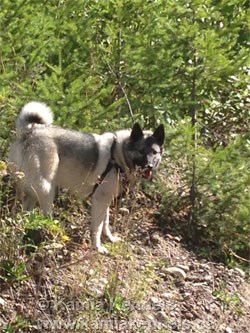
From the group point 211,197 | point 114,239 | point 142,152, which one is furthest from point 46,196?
point 211,197

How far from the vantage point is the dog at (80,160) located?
273 inches

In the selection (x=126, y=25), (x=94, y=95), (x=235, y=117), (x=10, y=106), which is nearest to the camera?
(x=10, y=106)

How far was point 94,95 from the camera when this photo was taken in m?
7.69

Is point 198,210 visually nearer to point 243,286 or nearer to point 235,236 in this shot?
point 235,236

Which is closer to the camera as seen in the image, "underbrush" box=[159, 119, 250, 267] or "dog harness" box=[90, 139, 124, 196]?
"dog harness" box=[90, 139, 124, 196]

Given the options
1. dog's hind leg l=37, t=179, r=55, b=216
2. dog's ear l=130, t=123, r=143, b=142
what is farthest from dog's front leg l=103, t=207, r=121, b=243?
dog's ear l=130, t=123, r=143, b=142

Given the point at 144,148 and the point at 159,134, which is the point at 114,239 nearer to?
the point at 144,148

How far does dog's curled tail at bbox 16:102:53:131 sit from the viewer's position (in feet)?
22.6

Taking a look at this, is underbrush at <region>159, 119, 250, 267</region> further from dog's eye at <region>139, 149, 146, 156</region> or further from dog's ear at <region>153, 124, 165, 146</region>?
dog's eye at <region>139, 149, 146, 156</region>

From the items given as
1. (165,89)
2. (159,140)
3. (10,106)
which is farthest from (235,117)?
(10,106)

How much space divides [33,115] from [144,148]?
1.05 metres

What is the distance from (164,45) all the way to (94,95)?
83cm

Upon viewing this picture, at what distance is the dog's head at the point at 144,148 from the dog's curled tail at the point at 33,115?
789mm

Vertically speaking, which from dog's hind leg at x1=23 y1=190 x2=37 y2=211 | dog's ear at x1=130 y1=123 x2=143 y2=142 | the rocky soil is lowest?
the rocky soil
